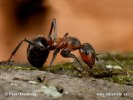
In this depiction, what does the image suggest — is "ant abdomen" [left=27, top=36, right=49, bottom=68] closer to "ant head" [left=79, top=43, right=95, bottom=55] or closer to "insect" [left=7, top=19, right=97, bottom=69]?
"insect" [left=7, top=19, right=97, bottom=69]

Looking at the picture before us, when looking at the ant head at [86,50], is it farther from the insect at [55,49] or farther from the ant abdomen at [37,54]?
the ant abdomen at [37,54]

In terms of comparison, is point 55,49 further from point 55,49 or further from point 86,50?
point 86,50

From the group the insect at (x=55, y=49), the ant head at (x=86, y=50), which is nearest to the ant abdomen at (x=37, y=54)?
the insect at (x=55, y=49)

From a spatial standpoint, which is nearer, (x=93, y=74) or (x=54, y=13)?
(x=93, y=74)

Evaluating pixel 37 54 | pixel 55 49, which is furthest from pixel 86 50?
pixel 37 54

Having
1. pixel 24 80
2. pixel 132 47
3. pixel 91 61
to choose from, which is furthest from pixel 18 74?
pixel 132 47

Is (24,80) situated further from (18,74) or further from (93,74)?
(93,74)

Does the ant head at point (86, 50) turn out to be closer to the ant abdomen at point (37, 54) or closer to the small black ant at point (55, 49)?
the small black ant at point (55, 49)
